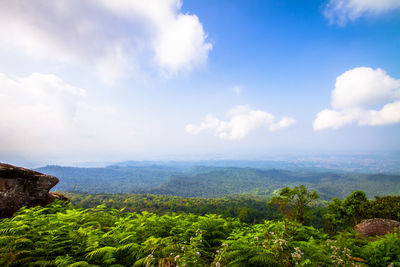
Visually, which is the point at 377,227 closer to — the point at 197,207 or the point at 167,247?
the point at 167,247

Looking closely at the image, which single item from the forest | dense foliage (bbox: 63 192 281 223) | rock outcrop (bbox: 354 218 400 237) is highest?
the forest

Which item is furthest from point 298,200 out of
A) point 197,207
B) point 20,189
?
point 197,207

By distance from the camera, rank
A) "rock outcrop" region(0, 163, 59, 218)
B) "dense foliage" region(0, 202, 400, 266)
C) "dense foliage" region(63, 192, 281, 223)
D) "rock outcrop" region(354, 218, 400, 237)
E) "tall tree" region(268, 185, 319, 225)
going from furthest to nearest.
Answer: "dense foliage" region(63, 192, 281, 223) → "tall tree" region(268, 185, 319, 225) → "rock outcrop" region(354, 218, 400, 237) → "rock outcrop" region(0, 163, 59, 218) → "dense foliage" region(0, 202, 400, 266)

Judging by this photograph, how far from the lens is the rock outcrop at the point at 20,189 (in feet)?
23.6

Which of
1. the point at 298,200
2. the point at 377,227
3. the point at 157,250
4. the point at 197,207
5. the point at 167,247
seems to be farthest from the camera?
the point at 197,207

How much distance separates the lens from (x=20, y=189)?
7.95 meters

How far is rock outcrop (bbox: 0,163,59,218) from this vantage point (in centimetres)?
718

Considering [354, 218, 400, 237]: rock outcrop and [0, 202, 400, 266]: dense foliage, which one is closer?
[0, 202, 400, 266]: dense foliage

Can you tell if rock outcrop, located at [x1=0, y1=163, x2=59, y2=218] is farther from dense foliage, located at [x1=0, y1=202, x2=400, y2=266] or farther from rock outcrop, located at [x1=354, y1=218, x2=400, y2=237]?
rock outcrop, located at [x1=354, y1=218, x2=400, y2=237]

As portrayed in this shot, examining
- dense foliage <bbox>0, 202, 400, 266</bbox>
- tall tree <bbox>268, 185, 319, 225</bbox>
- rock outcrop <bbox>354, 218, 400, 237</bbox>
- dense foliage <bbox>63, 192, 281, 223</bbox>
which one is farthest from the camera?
dense foliage <bbox>63, 192, 281, 223</bbox>

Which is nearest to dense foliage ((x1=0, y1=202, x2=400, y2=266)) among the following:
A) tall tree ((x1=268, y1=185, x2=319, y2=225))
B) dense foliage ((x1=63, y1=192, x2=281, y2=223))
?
tall tree ((x1=268, y1=185, x2=319, y2=225))

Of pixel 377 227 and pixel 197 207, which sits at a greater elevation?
pixel 377 227

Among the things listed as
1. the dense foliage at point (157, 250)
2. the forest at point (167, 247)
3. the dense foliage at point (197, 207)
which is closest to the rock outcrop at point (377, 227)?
the forest at point (167, 247)

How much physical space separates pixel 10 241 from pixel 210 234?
5.07 m
